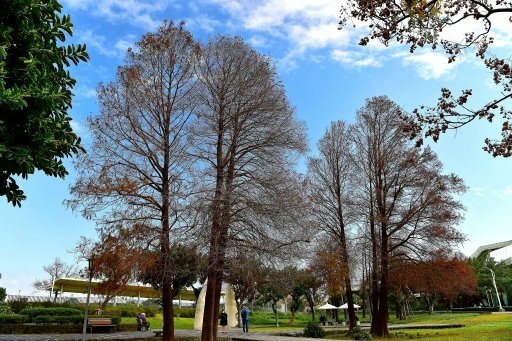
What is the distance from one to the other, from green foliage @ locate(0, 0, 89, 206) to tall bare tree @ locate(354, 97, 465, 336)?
1811cm

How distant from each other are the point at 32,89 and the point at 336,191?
71.3 feet

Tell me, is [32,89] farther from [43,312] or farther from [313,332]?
[43,312]

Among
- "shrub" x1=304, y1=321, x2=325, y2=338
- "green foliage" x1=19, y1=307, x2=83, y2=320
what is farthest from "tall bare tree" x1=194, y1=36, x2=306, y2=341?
"green foliage" x1=19, y1=307, x2=83, y2=320

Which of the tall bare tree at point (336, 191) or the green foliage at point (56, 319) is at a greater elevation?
the tall bare tree at point (336, 191)

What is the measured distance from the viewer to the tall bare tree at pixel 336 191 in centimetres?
2547

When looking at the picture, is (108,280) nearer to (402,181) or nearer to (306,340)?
(306,340)

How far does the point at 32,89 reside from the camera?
20.3 feet

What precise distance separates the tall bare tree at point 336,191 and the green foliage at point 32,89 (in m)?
19.3

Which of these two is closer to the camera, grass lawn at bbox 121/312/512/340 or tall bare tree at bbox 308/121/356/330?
grass lawn at bbox 121/312/512/340

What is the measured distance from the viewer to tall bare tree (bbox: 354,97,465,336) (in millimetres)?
22369

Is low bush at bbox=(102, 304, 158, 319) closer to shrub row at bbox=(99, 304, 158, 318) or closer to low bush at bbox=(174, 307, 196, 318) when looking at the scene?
shrub row at bbox=(99, 304, 158, 318)

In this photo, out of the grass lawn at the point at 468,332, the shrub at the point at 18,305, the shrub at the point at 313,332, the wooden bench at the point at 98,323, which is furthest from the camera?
the shrub at the point at 18,305

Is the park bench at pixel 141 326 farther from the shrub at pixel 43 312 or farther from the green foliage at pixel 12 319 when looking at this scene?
the green foliage at pixel 12 319

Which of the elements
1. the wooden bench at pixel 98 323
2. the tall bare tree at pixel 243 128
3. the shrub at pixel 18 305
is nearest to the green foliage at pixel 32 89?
the tall bare tree at pixel 243 128
